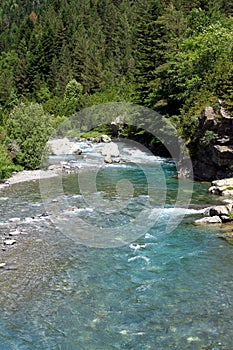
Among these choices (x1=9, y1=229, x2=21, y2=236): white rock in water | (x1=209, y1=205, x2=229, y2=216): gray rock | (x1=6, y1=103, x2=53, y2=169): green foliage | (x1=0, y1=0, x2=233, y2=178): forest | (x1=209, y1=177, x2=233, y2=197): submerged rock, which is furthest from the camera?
(x1=0, y1=0, x2=233, y2=178): forest

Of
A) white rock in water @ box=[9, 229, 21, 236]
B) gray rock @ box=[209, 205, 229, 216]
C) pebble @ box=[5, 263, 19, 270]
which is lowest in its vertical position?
pebble @ box=[5, 263, 19, 270]

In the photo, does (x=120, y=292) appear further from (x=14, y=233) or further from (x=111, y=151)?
(x=111, y=151)

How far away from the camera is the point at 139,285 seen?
13.7 m

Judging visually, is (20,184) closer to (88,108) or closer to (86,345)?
(86,345)

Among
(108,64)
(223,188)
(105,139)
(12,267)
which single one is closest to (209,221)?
(223,188)

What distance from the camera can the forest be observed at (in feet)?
113

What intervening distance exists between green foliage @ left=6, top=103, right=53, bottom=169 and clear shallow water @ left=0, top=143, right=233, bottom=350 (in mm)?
14611

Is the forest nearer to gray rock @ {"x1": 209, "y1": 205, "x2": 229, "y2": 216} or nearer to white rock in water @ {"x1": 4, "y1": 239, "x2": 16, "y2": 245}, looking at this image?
gray rock @ {"x1": 209, "y1": 205, "x2": 229, "y2": 216}

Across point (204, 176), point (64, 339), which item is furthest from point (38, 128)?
point (64, 339)

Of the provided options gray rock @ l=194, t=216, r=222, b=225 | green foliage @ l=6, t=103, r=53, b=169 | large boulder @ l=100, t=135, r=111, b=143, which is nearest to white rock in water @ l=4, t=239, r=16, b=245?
gray rock @ l=194, t=216, r=222, b=225

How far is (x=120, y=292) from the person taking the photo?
43.3 ft

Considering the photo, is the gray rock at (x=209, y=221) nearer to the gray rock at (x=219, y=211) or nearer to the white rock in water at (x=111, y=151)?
the gray rock at (x=219, y=211)

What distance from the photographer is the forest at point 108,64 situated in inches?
1356

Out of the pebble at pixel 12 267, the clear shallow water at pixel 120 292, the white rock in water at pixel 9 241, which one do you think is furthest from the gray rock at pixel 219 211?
the pebble at pixel 12 267
